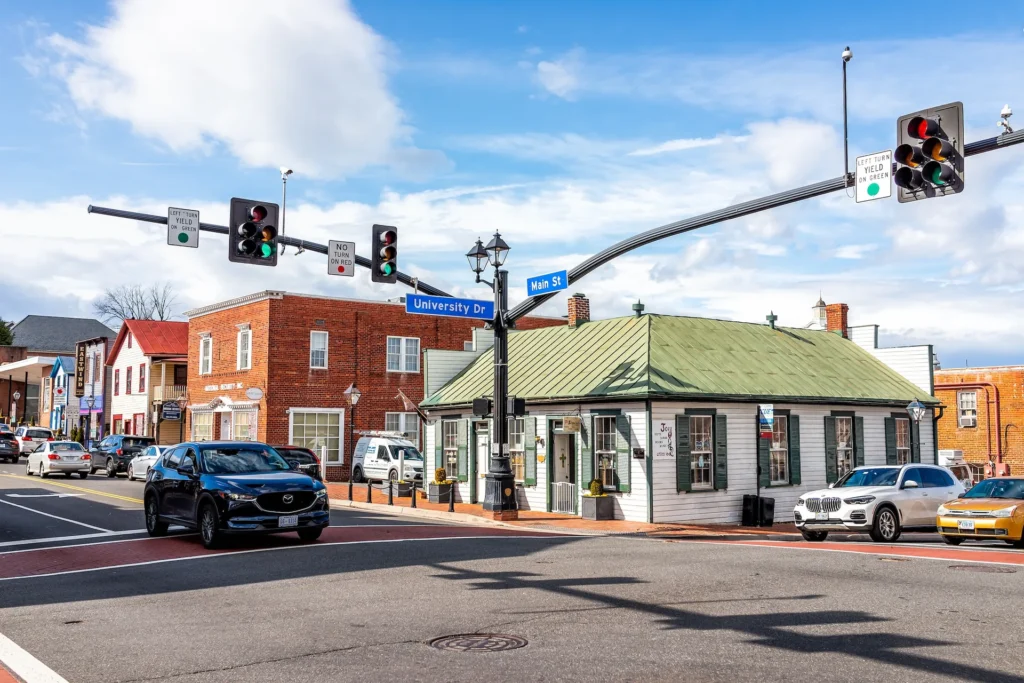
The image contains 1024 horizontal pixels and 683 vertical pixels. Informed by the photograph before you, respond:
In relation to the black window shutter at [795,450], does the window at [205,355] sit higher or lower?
higher

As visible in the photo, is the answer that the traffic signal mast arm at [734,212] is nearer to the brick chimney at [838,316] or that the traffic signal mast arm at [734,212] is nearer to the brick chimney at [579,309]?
the brick chimney at [579,309]

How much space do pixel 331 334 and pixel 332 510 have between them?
18.1 metres

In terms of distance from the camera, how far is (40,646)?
28.6 ft

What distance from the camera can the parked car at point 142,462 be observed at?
1436 inches

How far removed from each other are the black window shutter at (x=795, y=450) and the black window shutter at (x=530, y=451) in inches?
273

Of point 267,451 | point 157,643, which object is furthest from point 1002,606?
point 267,451

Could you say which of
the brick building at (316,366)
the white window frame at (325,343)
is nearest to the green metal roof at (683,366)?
the brick building at (316,366)

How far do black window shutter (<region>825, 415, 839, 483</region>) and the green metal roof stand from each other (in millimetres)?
776

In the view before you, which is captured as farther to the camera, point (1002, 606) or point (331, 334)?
point (331, 334)

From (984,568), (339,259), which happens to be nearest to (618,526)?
(339,259)

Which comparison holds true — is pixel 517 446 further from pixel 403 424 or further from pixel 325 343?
pixel 403 424

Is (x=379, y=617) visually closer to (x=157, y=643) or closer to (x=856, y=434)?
(x=157, y=643)

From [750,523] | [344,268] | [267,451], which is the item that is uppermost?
[344,268]

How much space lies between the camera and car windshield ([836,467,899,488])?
780 inches
